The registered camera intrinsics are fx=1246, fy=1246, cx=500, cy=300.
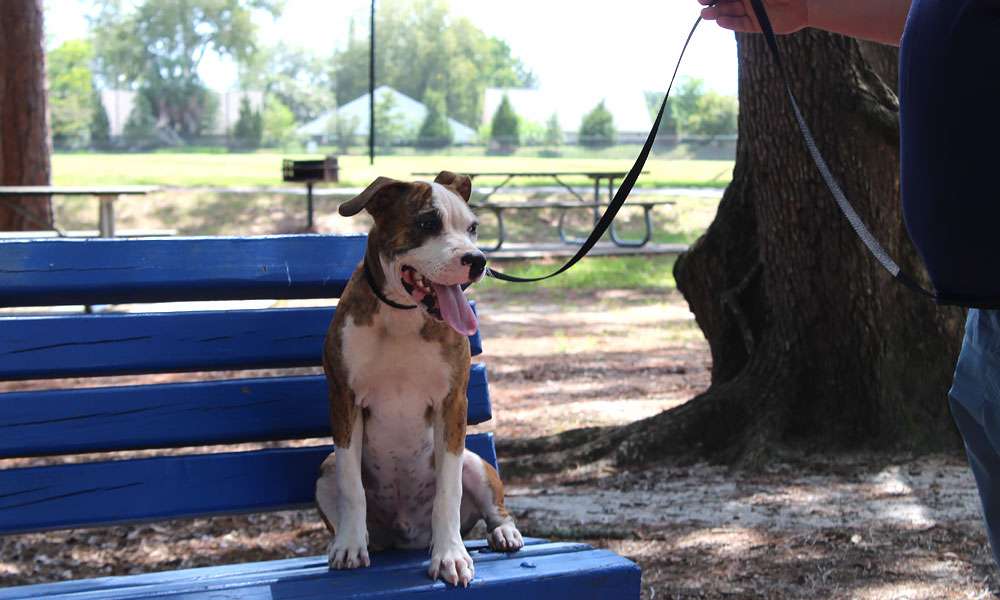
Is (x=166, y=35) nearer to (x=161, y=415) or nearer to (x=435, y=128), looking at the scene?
(x=435, y=128)

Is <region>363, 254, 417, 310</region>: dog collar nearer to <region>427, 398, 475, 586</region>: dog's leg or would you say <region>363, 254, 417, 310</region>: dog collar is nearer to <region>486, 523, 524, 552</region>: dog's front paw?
<region>427, 398, 475, 586</region>: dog's leg

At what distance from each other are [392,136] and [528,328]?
43.6 meters

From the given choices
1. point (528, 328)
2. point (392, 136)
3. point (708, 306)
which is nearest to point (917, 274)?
point (708, 306)

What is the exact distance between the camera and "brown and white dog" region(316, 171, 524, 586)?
281cm

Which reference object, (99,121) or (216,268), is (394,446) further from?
(99,121)

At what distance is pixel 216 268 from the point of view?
3174mm

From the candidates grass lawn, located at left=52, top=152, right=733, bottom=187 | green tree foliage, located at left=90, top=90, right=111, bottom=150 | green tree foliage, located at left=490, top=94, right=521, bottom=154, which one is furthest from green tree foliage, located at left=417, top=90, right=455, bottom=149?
green tree foliage, located at left=90, top=90, right=111, bottom=150

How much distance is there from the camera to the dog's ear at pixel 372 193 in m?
2.87

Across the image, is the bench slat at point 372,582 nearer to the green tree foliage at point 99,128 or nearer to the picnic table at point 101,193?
the picnic table at point 101,193

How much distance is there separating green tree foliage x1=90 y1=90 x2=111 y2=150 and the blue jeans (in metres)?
51.6

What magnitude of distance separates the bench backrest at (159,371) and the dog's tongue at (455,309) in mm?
563

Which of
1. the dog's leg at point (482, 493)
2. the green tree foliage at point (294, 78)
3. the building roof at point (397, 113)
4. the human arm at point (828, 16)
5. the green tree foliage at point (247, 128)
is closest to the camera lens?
the human arm at point (828, 16)

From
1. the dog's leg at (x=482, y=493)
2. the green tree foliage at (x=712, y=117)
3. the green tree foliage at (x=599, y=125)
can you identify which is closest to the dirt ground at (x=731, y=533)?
the dog's leg at (x=482, y=493)

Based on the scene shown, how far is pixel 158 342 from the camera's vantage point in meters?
3.14
